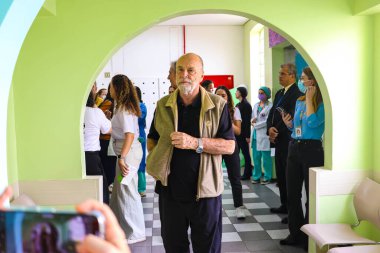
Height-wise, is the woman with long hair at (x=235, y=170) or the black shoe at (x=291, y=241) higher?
the woman with long hair at (x=235, y=170)

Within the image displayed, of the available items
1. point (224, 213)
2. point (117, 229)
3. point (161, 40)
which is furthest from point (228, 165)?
point (161, 40)

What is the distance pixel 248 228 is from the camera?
13.8 feet

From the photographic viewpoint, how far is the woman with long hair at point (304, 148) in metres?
3.32

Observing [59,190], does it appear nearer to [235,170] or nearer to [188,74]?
[188,74]

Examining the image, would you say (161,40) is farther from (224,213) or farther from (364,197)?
(364,197)

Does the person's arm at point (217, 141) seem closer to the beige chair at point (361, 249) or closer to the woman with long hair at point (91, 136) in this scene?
the beige chair at point (361, 249)

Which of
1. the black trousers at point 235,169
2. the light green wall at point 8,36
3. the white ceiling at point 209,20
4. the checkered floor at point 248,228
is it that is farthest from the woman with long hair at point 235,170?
the white ceiling at point 209,20

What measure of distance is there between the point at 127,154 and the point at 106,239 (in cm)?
305

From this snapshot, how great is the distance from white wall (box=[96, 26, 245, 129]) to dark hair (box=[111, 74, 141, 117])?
17.6 ft

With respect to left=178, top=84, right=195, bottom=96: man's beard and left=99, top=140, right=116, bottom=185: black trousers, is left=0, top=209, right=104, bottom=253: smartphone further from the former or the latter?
left=99, top=140, right=116, bottom=185: black trousers

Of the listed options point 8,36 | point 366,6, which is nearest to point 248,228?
point 366,6

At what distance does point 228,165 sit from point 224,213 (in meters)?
0.93

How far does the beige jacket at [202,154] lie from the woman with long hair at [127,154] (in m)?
1.11

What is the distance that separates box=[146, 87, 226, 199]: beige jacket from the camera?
2.39m
